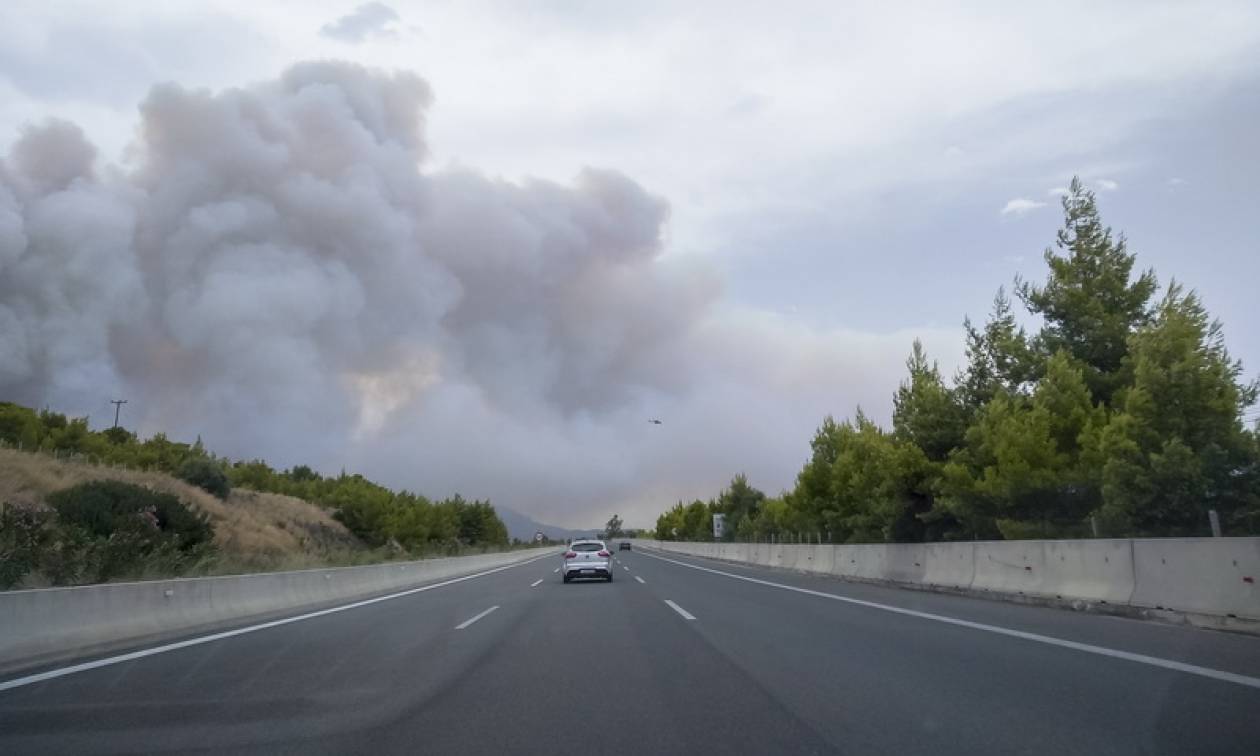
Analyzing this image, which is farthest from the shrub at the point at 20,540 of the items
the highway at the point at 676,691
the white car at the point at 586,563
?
the white car at the point at 586,563

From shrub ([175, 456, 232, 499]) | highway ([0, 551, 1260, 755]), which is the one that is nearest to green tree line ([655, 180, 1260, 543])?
highway ([0, 551, 1260, 755])

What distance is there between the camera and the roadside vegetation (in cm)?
1819

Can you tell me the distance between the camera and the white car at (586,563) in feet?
103

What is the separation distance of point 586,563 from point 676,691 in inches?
912

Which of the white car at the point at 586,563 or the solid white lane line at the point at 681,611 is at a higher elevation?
the white car at the point at 586,563

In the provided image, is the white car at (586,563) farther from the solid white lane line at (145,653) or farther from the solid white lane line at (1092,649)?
the solid white lane line at (1092,649)

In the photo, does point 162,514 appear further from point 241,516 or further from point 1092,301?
point 1092,301

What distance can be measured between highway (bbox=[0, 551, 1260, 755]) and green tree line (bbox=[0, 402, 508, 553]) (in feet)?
138

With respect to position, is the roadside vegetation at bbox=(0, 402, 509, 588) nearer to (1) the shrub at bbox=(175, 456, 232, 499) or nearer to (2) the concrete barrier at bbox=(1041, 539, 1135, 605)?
(1) the shrub at bbox=(175, 456, 232, 499)

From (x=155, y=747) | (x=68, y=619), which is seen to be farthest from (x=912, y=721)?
(x=68, y=619)

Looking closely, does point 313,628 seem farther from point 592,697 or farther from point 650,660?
point 592,697

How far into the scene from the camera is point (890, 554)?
90.4 ft

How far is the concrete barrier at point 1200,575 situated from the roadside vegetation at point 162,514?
1793 cm

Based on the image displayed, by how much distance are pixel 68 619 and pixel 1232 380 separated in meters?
29.5
